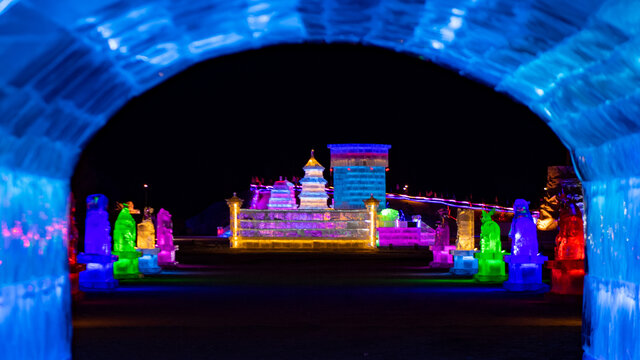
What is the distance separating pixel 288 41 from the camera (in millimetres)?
10047

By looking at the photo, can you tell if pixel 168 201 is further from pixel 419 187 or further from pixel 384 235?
pixel 384 235

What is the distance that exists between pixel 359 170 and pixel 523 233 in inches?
2208

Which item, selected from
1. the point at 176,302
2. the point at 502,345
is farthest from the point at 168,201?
the point at 502,345

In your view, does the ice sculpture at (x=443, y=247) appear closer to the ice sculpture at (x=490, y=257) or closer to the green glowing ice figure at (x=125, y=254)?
the ice sculpture at (x=490, y=257)

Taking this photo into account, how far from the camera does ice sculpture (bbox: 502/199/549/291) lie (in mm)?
22422

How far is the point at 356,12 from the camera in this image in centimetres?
872

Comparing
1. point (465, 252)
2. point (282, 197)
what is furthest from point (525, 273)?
point (282, 197)

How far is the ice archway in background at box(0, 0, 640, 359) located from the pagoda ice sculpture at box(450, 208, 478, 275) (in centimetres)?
1864

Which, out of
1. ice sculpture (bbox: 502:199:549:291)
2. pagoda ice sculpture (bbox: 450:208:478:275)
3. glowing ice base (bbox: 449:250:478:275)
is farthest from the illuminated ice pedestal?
ice sculpture (bbox: 502:199:549:291)

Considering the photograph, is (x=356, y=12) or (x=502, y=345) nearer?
(x=356, y=12)

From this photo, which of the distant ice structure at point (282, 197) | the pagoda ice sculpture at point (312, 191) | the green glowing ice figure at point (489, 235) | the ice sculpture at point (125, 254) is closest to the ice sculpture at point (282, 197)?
the distant ice structure at point (282, 197)

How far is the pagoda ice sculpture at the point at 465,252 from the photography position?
2938 centimetres

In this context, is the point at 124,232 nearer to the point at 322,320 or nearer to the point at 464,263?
the point at 464,263

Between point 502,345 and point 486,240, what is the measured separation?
1421 cm
